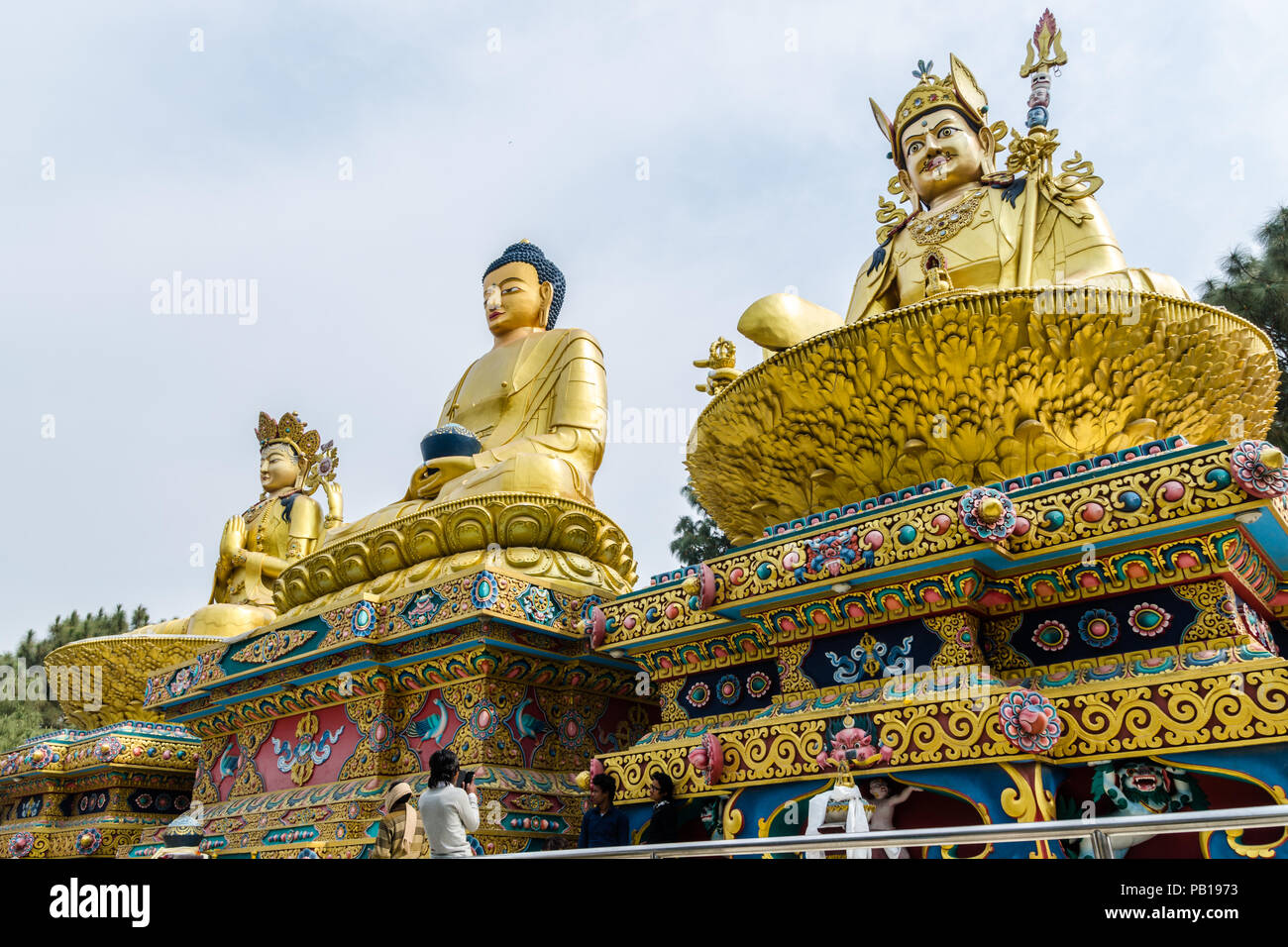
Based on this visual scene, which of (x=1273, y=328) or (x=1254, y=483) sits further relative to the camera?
(x=1273, y=328)

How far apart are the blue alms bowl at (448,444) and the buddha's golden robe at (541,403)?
0.57ft

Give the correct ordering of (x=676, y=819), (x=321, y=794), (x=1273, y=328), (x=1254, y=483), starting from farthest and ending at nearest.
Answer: (x=1273, y=328)
(x=321, y=794)
(x=676, y=819)
(x=1254, y=483)

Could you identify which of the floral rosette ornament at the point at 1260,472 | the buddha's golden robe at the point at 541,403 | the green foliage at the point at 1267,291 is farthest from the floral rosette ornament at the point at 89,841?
the green foliage at the point at 1267,291

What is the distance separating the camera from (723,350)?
6574 mm

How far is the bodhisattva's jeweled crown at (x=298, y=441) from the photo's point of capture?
12547 mm

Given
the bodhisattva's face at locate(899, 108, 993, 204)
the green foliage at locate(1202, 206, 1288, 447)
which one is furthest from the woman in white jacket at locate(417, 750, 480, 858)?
the green foliage at locate(1202, 206, 1288, 447)

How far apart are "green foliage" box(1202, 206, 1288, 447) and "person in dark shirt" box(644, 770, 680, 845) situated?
11.5 meters

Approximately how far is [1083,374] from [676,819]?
9.47 feet

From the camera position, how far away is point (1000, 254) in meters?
6.48

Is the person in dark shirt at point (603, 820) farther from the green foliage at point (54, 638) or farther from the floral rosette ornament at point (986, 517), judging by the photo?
the green foliage at point (54, 638)

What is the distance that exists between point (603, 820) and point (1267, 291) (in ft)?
42.7
